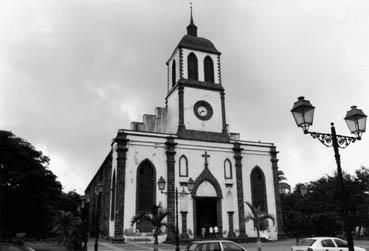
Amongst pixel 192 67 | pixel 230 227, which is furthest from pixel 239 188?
pixel 192 67

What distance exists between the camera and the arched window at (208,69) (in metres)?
42.2

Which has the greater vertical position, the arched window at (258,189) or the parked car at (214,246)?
the arched window at (258,189)

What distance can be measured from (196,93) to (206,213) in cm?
1285

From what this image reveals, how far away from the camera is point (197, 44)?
4300 centimetres

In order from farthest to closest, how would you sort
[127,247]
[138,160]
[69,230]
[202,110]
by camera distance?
[202,110]
[138,160]
[127,247]
[69,230]

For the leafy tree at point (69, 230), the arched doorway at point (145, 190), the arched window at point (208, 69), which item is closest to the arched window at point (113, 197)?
the arched doorway at point (145, 190)

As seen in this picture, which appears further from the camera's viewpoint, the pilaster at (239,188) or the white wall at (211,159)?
the white wall at (211,159)

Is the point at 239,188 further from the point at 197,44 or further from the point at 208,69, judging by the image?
the point at 197,44

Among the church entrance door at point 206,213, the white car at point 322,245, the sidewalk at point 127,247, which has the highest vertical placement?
the church entrance door at point 206,213

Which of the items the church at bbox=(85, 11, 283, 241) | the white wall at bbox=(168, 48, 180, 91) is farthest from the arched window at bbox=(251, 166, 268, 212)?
the white wall at bbox=(168, 48, 180, 91)

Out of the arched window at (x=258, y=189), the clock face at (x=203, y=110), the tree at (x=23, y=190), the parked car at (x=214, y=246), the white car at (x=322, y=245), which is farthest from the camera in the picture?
the clock face at (x=203, y=110)

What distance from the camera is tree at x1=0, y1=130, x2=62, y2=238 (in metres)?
24.9

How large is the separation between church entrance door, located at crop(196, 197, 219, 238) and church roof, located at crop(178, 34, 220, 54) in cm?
1731

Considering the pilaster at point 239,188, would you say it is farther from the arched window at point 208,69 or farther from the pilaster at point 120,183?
the pilaster at point 120,183
